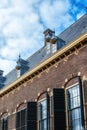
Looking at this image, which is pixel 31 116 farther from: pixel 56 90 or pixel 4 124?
pixel 4 124

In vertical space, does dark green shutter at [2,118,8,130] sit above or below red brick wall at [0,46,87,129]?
below

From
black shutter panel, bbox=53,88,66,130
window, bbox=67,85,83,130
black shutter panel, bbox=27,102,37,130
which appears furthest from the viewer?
black shutter panel, bbox=27,102,37,130

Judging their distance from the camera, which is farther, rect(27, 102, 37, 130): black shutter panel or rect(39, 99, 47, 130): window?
rect(27, 102, 37, 130): black shutter panel

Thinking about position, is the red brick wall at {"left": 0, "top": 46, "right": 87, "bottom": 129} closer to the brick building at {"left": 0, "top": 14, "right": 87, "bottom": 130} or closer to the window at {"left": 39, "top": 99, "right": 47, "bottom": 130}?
the brick building at {"left": 0, "top": 14, "right": 87, "bottom": 130}

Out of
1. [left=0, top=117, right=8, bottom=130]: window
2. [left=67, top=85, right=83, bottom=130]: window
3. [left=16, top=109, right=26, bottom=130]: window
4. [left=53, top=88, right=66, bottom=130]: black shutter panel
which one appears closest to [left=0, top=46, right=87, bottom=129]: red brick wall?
[left=67, top=85, right=83, bottom=130]: window

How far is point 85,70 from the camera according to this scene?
16.8 meters

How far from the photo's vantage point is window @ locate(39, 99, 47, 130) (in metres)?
19.4

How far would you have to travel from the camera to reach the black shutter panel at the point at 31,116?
19664 mm

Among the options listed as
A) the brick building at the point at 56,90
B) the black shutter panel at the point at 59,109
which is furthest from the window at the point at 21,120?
the black shutter panel at the point at 59,109

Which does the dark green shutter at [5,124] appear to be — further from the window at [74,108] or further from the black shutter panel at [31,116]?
the window at [74,108]

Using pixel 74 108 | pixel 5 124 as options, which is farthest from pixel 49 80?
pixel 5 124

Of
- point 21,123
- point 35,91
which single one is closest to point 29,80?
point 35,91

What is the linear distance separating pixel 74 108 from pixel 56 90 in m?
1.67

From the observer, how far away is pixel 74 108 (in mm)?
17109
